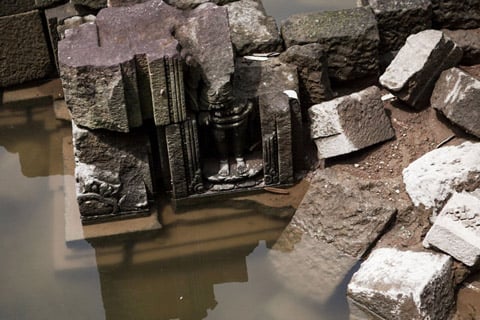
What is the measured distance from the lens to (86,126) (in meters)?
6.41

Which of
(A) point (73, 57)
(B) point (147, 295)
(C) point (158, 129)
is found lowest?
(B) point (147, 295)

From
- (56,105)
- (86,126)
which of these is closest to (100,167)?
(86,126)

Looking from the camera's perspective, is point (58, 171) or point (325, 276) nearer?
point (325, 276)

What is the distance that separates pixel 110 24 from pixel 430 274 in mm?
3102

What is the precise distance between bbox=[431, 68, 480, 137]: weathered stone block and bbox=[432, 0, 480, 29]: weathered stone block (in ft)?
3.72

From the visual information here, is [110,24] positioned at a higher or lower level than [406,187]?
higher

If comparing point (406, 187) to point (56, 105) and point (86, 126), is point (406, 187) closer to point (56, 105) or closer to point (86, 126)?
point (86, 126)

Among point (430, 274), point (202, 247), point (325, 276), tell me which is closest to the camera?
point (430, 274)

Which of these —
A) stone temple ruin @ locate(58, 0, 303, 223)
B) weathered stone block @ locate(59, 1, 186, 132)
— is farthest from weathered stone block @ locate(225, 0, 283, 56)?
weathered stone block @ locate(59, 1, 186, 132)

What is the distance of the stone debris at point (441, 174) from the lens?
601 cm

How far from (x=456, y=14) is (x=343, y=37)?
45.9 inches

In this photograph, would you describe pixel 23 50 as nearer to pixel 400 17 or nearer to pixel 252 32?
pixel 252 32

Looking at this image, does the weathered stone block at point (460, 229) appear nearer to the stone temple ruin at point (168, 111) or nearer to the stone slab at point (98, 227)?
the stone temple ruin at point (168, 111)

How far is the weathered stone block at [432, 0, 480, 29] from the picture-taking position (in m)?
7.49
